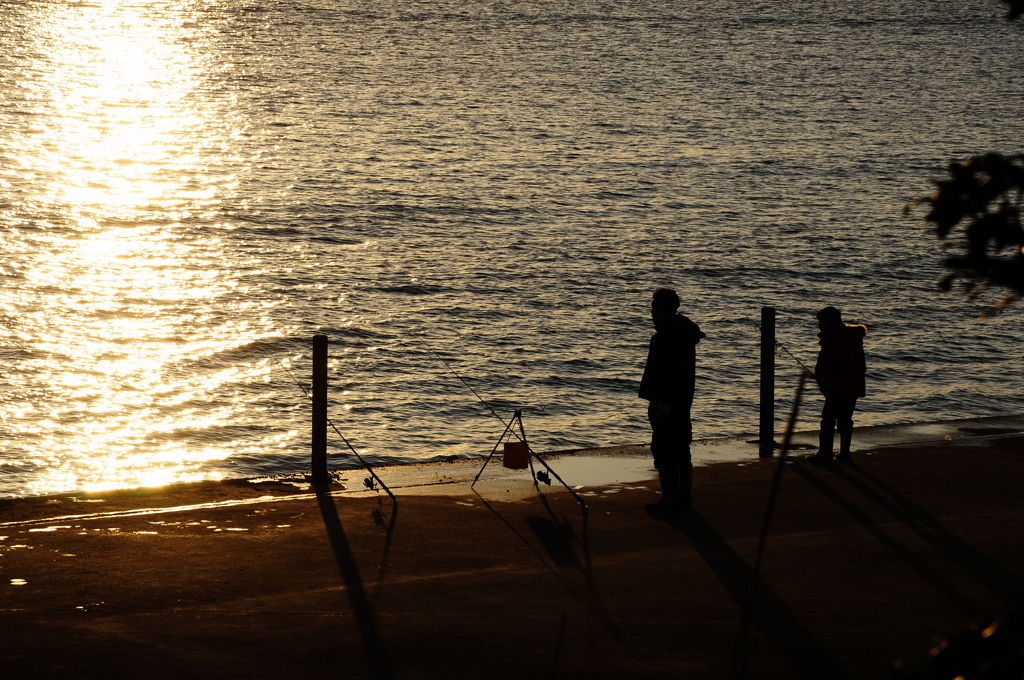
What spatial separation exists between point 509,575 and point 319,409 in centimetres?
302

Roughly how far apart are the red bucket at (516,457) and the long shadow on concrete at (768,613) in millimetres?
1783

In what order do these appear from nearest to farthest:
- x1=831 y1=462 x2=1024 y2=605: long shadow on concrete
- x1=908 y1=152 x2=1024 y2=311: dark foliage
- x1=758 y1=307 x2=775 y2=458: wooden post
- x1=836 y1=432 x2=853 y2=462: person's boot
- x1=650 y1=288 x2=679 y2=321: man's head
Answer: x1=908 y1=152 x2=1024 y2=311: dark foliage < x1=831 y1=462 x2=1024 y2=605: long shadow on concrete < x1=650 y1=288 x2=679 y2=321: man's head < x1=836 y1=432 x2=853 y2=462: person's boot < x1=758 y1=307 x2=775 y2=458: wooden post

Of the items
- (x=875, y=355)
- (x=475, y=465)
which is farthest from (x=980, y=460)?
(x=875, y=355)

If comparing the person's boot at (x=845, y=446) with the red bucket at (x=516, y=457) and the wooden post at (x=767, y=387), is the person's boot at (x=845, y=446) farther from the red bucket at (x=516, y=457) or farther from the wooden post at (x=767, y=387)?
the red bucket at (x=516, y=457)

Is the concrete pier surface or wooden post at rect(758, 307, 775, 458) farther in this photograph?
wooden post at rect(758, 307, 775, 458)

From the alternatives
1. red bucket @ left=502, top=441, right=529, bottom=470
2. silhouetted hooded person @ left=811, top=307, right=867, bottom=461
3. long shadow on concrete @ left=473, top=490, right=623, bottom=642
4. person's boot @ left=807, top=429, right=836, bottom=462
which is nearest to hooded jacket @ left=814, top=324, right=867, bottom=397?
silhouetted hooded person @ left=811, top=307, right=867, bottom=461

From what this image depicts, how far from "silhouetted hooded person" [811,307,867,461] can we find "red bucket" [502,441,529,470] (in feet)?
7.48

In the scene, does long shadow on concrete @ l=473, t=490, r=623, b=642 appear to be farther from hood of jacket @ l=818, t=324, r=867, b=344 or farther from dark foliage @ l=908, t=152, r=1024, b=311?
dark foliage @ l=908, t=152, r=1024, b=311

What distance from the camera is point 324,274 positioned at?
26484 millimetres

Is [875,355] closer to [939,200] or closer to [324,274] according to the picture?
[324,274]


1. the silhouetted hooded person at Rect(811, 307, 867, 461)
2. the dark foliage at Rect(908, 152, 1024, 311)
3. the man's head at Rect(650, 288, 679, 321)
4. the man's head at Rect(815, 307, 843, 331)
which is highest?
the dark foliage at Rect(908, 152, 1024, 311)

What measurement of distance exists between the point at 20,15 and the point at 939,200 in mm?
81431

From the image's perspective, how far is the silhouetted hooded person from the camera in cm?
1059

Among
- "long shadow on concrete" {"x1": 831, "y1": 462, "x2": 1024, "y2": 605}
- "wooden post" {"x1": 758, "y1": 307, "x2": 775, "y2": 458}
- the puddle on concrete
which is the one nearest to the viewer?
"long shadow on concrete" {"x1": 831, "y1": 462, "x2": 1024, "y2": 605}
